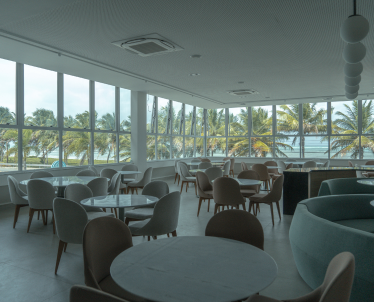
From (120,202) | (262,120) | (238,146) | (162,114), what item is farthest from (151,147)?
(120,202)

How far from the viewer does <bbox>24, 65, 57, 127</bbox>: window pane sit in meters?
7.17

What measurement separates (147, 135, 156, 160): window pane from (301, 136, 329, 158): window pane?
6.43m

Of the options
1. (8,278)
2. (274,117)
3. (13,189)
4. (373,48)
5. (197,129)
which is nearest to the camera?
(8,278)

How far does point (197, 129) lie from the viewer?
14.7m

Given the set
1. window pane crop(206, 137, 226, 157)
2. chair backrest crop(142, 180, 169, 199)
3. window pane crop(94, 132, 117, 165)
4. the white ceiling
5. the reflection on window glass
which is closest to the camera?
the white ceiling

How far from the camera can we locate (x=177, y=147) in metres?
13.3

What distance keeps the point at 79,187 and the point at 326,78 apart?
23.3 feet

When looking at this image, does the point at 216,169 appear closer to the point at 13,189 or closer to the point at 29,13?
the point at 13,189

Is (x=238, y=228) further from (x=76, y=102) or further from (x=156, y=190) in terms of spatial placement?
(x=76, y=102)

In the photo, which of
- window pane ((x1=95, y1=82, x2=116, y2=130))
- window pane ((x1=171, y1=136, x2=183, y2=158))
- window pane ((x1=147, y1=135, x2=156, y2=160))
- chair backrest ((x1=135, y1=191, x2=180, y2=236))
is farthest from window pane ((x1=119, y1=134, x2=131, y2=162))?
chair backrest ((x1=135, y1=191, x2=180, y2=236))

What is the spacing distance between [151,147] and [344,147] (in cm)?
788

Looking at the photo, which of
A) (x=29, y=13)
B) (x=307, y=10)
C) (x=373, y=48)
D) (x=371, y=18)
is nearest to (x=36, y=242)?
(x=29, y=13)

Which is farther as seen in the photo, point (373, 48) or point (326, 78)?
point (326, 78)

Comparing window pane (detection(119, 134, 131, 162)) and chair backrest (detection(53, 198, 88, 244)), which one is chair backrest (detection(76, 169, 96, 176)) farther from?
chair backrest (detection(53, 198, 88, 244))
